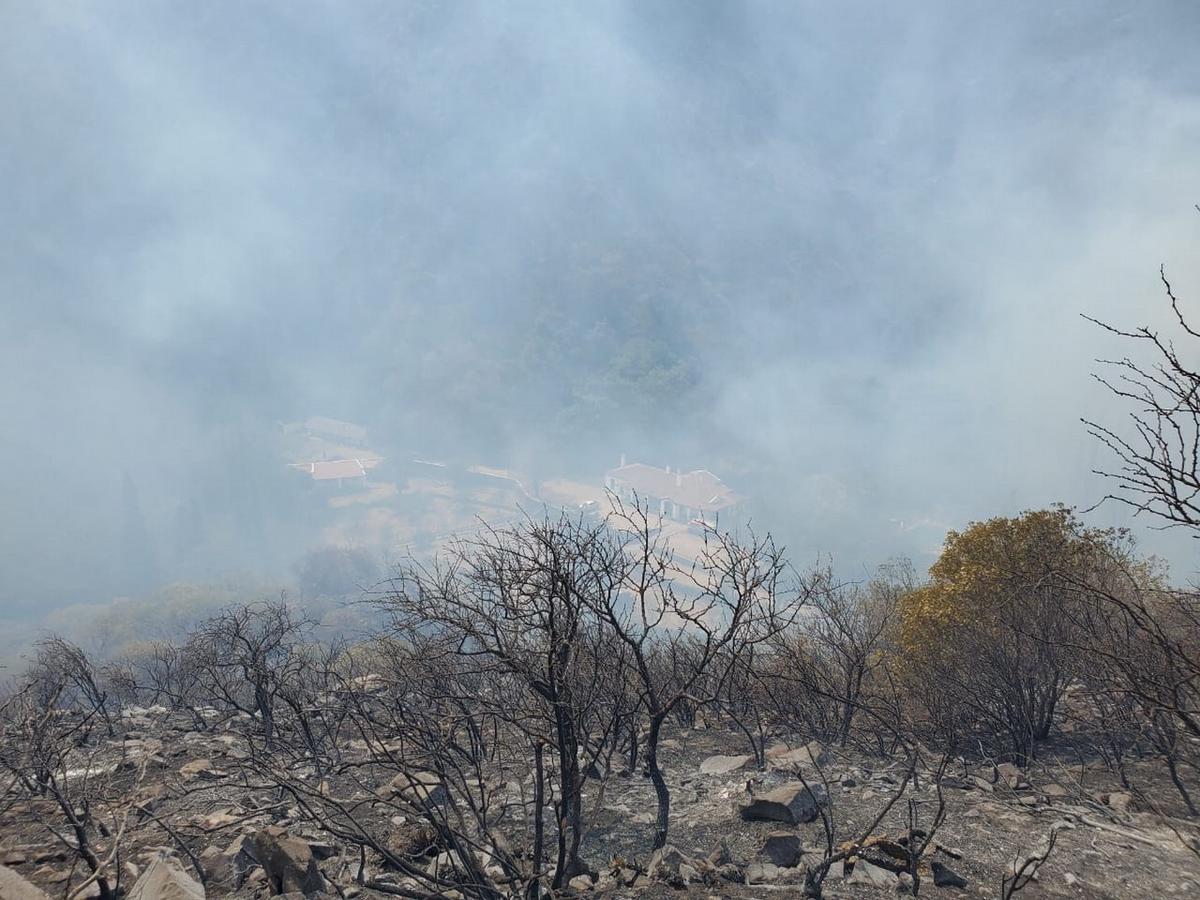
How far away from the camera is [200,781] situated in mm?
11578

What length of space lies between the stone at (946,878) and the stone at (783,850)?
139cm

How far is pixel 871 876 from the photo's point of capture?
23.7 feet

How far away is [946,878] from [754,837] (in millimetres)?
2294

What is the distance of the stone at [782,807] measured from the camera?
9102 millimetres

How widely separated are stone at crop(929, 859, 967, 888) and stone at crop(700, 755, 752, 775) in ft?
15.8

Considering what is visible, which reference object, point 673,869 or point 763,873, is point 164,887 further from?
point 763,873

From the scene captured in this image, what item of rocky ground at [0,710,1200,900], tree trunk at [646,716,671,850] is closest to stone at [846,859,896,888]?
rocky ground at [0,710,1200,900]

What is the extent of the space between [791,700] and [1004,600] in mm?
5166

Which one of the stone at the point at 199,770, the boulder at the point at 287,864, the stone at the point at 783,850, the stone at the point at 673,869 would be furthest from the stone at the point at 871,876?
the stone at the point at 199,770

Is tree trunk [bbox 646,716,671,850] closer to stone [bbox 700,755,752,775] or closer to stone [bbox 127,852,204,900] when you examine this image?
stone [bbox 700,755,752,775]

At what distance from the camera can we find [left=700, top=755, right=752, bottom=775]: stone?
11914mm

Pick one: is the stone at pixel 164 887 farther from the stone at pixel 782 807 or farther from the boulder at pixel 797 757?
the boulder at pixel 797 757

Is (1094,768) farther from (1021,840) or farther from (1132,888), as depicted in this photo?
(1132,888)

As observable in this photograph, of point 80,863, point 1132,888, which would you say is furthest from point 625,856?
point 80,863
